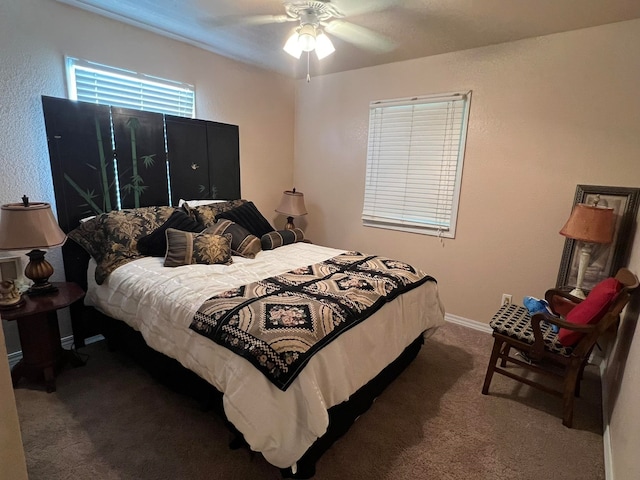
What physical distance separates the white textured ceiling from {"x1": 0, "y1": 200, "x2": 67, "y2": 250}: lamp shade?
1.50 meters

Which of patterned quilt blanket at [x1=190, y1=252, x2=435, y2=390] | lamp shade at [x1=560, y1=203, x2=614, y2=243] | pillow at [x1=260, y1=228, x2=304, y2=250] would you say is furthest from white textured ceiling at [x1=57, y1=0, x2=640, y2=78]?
patterned quilt blanket at [x1=190, y1=252, x2=435, y2=390]

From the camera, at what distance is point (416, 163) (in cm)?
329

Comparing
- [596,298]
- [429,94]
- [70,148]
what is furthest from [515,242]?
[70,148]

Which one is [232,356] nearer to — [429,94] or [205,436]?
[205,436]

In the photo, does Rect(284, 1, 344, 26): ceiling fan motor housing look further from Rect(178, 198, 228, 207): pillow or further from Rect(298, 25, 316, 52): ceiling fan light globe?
Rect(178, 198, 228, 207): pillow

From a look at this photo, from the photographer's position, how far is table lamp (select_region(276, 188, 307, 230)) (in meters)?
3.76

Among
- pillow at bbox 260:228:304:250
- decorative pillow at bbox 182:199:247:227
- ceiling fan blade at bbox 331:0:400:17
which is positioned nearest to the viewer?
ceiling fan blade at bbox 331:0:400:17

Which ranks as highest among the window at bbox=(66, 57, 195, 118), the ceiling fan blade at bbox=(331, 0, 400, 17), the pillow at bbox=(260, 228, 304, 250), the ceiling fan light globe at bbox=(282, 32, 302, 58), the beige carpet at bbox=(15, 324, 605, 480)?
the ceiling fan blade at bbox=(331, 0, 400, 17)

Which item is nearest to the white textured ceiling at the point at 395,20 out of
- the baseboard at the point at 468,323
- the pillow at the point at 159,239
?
the pillow at the point at 159,239

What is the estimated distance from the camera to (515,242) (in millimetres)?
2818

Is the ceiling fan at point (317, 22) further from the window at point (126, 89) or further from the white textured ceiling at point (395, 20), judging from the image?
the window at point (126, 89)

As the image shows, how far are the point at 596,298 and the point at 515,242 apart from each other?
1016mm

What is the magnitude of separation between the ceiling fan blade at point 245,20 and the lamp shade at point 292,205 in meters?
1.72

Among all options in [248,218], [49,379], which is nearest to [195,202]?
[248,218]
